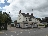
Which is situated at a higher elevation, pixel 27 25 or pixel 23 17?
pixel 23 17

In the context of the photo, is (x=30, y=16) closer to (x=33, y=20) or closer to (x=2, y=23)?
(x=33, y=20)

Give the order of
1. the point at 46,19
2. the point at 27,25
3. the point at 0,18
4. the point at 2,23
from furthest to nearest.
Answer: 1. the point at 46,19
2. the point at 27,25
3. the point at 2,23
4. the point at 0,18

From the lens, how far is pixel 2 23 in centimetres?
4712

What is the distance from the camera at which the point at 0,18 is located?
43469mm

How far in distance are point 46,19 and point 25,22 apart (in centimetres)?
5882

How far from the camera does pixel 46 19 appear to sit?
12269 cm

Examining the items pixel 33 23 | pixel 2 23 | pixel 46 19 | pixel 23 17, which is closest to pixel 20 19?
pixel 23 17

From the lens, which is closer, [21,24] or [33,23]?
[21,24]

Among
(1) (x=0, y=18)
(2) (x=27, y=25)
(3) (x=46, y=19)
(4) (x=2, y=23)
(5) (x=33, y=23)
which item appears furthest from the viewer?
(3) (x=46, y=19)

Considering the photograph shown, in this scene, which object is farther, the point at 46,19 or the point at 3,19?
the point at 46,19

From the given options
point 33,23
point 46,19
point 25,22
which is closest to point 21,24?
point 25,22

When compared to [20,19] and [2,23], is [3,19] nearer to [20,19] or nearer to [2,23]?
[2,23]

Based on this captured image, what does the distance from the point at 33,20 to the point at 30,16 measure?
3.06 meters

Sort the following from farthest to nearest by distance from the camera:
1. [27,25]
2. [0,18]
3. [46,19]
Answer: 1. [46,19]
2. [27,25]
3. [0,18]
